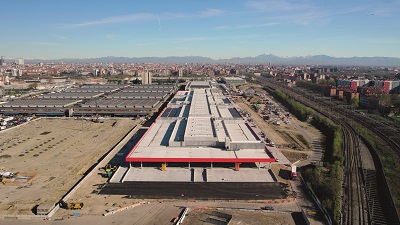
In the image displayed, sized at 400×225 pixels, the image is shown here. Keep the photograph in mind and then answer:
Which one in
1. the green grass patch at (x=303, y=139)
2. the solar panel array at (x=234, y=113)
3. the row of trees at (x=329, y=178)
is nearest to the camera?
the row of trees at (x=329, y=178)

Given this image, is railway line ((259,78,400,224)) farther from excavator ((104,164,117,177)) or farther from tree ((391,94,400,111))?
tree ((391,94,400,111))

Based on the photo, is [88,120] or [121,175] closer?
[121,175]

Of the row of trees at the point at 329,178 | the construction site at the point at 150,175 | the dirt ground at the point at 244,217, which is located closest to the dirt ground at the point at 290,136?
the construction site at the point at 150,175

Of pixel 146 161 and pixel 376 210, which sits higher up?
pixel 146 161

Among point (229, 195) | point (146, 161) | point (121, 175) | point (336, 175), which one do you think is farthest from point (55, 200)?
point (336, 175)

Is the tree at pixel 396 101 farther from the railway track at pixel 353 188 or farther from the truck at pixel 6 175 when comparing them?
the truck at pixel 6 175

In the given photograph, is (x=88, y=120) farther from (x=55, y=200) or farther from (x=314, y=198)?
(x=314, y=198)

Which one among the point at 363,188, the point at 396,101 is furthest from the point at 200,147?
the point at 396,101

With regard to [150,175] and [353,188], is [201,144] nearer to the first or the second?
[150,175]
